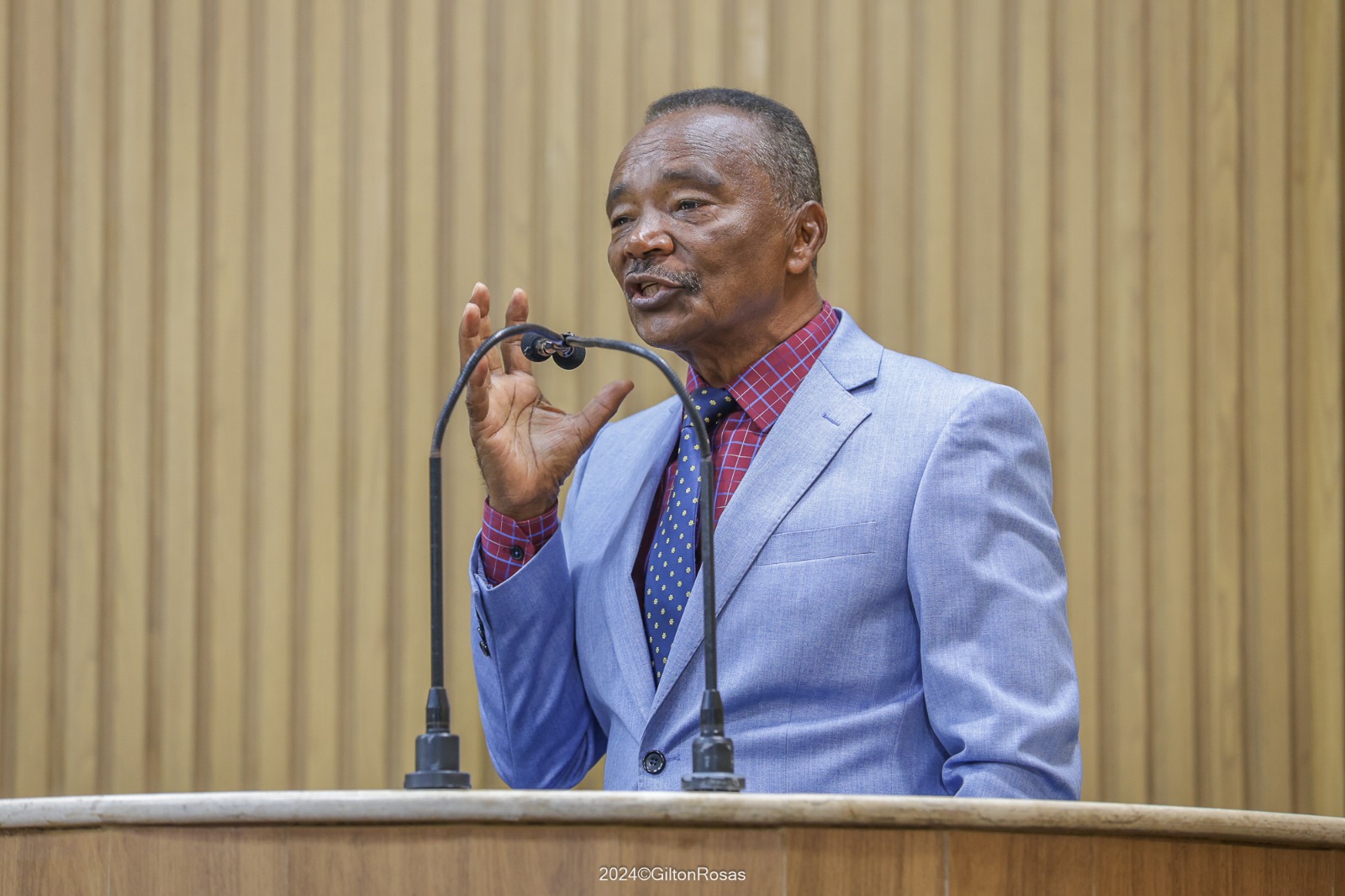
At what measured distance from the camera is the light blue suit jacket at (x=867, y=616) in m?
1.61

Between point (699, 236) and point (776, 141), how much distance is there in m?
0.20

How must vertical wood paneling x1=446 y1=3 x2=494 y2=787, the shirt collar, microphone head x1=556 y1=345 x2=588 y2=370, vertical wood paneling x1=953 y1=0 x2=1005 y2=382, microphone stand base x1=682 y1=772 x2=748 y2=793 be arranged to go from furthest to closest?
vertical wood paneling x1=953 y1=0 x2=1005 y2=382
vertical wood paneling x1=446 y1=3 x2=494 y2=787
the shirt collar
microphone head x1=556 y1=345 x2=588 y2=370
microphone stand base x1=682 y1=772 x2=748 y2=793

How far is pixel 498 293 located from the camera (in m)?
2.76

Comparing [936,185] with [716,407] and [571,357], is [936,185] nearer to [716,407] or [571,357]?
[716,407]

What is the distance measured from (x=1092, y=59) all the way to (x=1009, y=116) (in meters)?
0.20

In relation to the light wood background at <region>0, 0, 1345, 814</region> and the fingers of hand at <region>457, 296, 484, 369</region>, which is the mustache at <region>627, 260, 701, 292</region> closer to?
the fingers of hand at <region>457, 296, 484, 369</region>

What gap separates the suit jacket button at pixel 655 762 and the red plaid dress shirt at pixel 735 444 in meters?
0.24

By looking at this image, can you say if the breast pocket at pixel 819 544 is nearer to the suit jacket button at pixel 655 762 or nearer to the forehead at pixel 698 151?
the suit jacket button at pixel 655 762

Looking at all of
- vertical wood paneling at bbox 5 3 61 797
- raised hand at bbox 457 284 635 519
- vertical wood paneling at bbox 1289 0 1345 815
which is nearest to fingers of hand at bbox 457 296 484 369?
raised hand at bbox 457 284 635 519

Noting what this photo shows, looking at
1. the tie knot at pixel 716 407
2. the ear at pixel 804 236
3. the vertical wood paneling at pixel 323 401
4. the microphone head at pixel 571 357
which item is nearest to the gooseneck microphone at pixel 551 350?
the microphone head at pixel 571 357

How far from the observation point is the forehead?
6.31 ft

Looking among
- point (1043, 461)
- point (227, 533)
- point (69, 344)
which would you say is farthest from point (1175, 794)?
point (69, 344)

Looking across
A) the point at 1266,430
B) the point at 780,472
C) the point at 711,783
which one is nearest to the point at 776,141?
the point at 780,472

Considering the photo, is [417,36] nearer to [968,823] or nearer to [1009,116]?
[1009,116]
